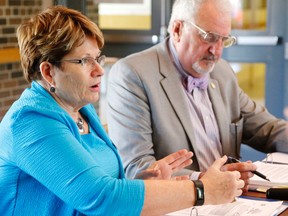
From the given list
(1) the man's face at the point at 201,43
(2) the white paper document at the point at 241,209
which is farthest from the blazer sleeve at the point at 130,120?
(2) the white paper document at the point at 241,209

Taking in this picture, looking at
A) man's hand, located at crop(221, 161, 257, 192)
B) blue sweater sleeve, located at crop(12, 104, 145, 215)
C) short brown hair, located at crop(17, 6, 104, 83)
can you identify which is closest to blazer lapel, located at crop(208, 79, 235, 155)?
man's hand, located at crop(221, 161, 257, 192)

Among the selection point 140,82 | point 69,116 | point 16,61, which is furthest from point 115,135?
point 16,61

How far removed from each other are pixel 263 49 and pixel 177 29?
224 cm

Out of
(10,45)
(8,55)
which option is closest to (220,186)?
(8,55)

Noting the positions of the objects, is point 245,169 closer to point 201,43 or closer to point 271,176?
point 271,176

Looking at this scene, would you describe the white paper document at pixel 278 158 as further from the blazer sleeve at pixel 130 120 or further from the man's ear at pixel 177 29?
the man's ear at pixel 177 29

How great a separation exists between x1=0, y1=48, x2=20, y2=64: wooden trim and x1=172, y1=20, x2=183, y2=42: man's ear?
2178 millimetres

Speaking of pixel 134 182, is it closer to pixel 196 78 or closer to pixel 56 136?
pixel 56 136

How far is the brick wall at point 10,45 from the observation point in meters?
4.64

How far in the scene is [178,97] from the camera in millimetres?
2598

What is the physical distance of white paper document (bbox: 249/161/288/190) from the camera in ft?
7.14

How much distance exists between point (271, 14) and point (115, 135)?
2.56 metres

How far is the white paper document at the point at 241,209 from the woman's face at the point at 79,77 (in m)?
0.48

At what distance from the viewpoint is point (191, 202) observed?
5.31 feet
